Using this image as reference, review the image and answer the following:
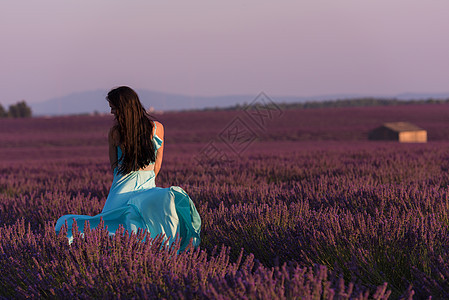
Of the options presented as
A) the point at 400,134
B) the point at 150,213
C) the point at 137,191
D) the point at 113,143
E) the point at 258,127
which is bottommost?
the point at 400,134

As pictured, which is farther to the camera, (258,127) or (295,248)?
(258,127)

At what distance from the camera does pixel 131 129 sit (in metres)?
3.29

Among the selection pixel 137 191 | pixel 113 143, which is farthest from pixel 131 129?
pixel 137 191

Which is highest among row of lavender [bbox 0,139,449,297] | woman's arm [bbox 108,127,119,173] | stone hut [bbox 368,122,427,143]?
woman's arm [bbox 108,127,119,173]

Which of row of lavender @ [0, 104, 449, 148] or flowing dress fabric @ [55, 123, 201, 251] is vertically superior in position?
flowing dress fabric @ [55, 123, 201, 251]

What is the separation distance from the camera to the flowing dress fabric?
3158 mm

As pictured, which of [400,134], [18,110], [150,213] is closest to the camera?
[150,213]

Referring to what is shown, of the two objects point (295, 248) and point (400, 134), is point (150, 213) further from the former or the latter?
point (400, 134)

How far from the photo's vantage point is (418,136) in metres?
22.0

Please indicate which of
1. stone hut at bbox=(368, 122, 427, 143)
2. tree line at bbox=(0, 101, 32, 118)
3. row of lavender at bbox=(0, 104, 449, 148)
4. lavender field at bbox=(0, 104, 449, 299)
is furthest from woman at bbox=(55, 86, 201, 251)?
tree line at bbox=(0, 101, 32, 118)

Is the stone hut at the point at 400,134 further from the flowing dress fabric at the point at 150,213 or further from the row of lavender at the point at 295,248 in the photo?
the flowing dress fabric at the point at 150,213

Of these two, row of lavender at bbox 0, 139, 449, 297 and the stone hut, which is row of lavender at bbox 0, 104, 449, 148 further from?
row of lavender at bbox 0, 139, 449, 297

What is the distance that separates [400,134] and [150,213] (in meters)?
20.3

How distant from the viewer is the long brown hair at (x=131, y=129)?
323 cm
